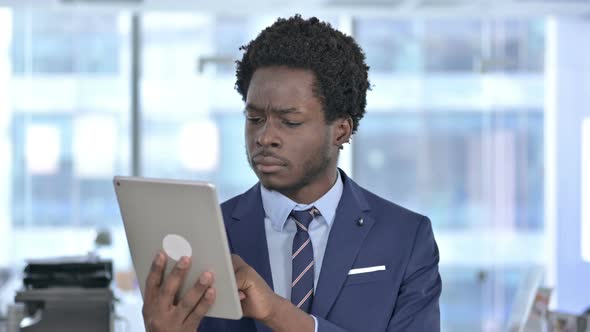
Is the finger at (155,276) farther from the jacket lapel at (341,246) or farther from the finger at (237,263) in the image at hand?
the jacket lapel at (341,246)

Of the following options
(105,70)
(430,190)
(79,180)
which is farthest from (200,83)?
(430,190)

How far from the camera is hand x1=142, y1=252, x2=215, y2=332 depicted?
1.33 metres

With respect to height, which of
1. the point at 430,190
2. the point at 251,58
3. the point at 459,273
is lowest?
the point at 459,273

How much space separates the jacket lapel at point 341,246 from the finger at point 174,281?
293 mm

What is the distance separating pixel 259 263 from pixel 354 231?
176mm

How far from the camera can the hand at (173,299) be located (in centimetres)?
133

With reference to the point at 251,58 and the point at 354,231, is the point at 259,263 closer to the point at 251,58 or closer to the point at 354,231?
the point at 354,231

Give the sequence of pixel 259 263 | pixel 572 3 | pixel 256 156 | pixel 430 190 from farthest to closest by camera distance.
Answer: pixel 430 190
pixel 572 3
pixel 259 263
pixel 256 156

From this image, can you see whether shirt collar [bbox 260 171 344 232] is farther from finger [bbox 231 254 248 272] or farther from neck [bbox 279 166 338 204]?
finger [bbox 231 254 248 272]

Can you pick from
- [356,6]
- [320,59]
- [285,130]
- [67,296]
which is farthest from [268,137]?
[356,6]

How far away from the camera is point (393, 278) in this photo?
1.57 meters

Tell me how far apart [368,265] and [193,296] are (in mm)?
368

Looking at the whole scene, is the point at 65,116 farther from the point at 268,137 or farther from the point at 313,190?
the point at 268,137

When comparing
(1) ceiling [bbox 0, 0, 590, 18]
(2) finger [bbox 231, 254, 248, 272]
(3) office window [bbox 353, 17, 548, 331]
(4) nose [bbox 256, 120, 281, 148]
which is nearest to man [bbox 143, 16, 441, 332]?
(4) nose [bbox 256, 120, 281, 148]
